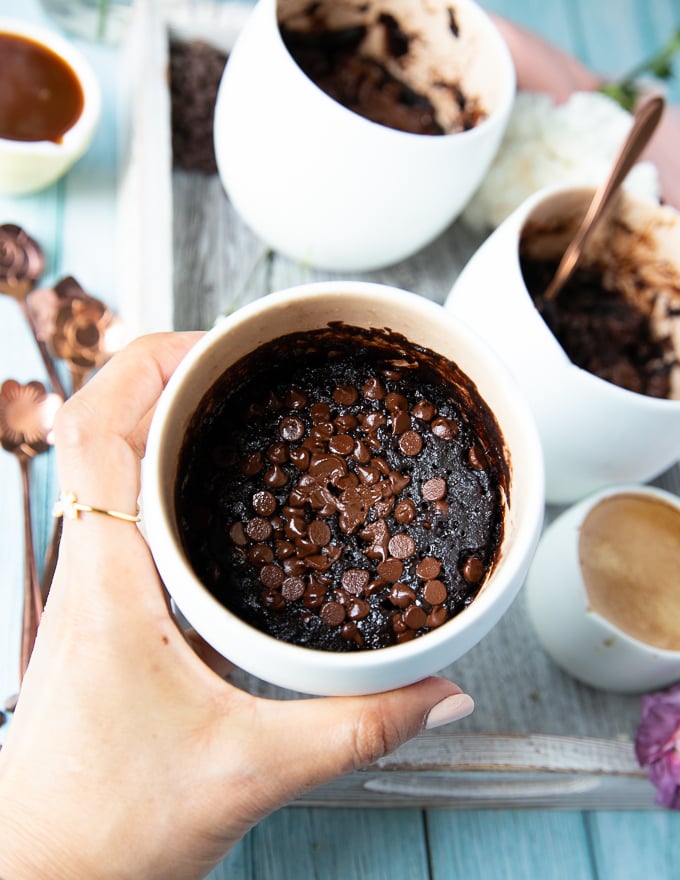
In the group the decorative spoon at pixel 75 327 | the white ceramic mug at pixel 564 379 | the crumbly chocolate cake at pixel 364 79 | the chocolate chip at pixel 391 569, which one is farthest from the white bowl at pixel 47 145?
the chocolate chip at pixel 391 569

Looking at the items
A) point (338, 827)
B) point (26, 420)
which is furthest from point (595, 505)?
point (26, 420)

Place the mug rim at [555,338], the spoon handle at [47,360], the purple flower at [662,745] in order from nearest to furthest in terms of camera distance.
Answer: the mug rim at [555,338] < the purple flower at [662,745] < the spoon handle at [47,360]

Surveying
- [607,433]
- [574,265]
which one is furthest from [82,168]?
[607,433]

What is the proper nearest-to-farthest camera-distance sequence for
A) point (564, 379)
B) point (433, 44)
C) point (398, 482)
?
point (398, 482) < point (564, 379) < point (433, 44)

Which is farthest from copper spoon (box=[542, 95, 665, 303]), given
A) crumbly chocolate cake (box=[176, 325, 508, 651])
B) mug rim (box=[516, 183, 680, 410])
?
crumbly chocolate cake (box=[176, 325, 508, 651])

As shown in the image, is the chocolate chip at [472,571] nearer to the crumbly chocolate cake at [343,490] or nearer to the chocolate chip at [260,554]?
the crumbly chocolate cake at [343,490]

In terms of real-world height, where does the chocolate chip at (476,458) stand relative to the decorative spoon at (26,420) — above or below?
above

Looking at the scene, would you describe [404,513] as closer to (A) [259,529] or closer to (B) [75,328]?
(A) [259,529]
